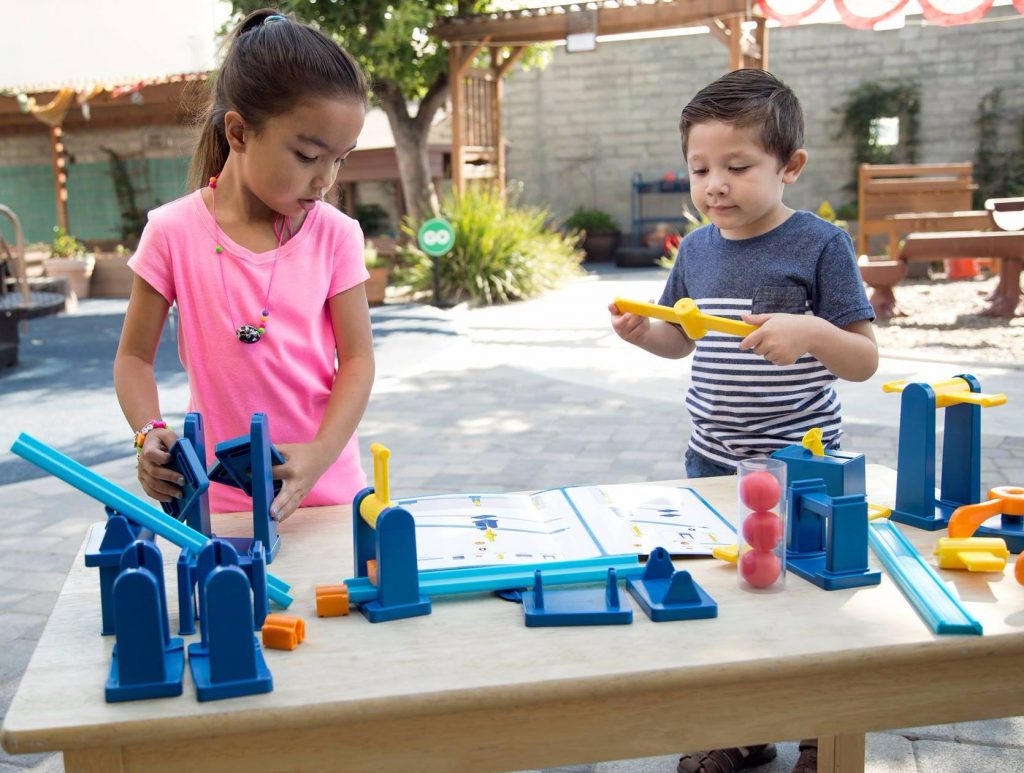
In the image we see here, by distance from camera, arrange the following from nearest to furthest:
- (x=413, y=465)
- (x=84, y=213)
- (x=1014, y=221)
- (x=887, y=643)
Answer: (x=887, y=643) < (x=413, y=465) < (x=1014, y=221) < (x=84, y=213)

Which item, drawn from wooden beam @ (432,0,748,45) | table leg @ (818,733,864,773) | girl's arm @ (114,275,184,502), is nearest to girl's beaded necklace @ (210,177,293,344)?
girl's arm @ (114,275,184,502)

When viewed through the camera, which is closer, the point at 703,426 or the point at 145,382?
the point at 145,382

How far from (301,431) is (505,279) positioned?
8.85 m

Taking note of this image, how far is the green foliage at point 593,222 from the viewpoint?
1583 cm

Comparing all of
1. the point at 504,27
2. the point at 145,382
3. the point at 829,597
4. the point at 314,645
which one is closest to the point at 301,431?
the point at 145,382

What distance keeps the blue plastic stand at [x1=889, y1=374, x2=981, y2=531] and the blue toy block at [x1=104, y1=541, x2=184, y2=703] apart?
3.46ft

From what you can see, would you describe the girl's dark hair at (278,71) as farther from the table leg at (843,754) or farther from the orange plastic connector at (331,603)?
the table leg at (843,754)

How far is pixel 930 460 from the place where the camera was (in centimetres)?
155

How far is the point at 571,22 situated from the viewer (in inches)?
405

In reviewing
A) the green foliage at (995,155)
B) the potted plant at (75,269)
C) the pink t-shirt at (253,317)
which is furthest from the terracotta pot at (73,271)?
the green foliage at (995,155)

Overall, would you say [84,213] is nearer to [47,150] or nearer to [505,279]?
[47,150]

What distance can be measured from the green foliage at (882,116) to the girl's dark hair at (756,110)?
13.6 m

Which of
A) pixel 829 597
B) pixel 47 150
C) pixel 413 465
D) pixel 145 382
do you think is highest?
pixel 47 150

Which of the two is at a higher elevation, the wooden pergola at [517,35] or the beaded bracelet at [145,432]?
the wooden pergola at [517,35]
